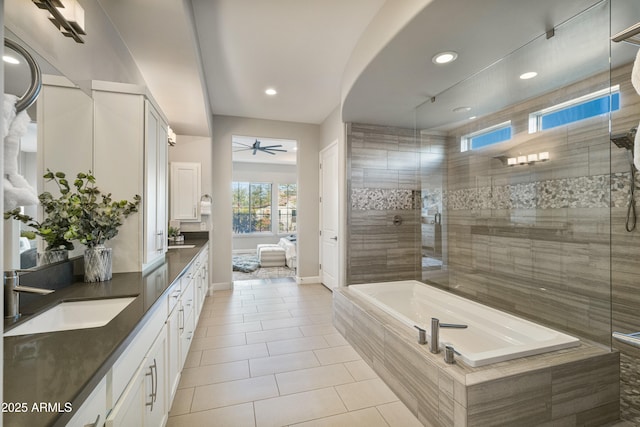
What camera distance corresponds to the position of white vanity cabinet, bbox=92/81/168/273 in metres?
1.98

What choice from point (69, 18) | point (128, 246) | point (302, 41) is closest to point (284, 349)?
point (128, 246)

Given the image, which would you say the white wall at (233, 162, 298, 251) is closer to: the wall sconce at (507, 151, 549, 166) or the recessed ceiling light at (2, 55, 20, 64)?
the wall sconce at (507, 151, 549, 166)

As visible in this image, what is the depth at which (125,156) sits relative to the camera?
2020 millimetres

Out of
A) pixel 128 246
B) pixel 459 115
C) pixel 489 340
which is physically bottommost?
pixel 489 340

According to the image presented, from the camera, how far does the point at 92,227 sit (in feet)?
5.86

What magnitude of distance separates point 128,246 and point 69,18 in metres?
1.34

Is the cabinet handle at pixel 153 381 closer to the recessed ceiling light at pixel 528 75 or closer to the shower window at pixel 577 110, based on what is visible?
the shower window at pixel 577 110

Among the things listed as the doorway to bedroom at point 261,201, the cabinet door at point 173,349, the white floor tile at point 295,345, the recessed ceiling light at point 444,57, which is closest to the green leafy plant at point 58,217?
the cabinet door at point 173,349

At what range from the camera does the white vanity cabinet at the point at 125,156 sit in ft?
6.49

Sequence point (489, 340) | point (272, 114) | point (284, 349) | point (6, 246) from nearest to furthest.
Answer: point (6, 246), point (489, 340), point (284, 349), point (272, 114)

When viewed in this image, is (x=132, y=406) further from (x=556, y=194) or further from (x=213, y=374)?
(x=556, y=194)

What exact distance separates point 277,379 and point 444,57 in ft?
9.34

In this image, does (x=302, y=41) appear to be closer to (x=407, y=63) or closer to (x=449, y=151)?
(x=407, y=63)

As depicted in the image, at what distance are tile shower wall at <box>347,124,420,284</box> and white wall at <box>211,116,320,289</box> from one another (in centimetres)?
127
